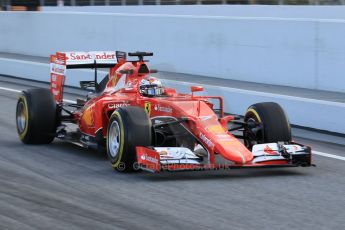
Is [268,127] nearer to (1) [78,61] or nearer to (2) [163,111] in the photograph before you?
(2) [163,111]

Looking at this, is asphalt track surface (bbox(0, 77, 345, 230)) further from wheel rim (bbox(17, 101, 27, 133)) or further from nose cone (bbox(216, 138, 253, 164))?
wheel rim (bbox(17, 101, 27, 133))

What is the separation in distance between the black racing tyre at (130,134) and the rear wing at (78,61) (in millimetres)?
2589

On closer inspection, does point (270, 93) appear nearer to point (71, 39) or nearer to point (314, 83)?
point (314, 83)

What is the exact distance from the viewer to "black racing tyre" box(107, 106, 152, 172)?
30.3 ft

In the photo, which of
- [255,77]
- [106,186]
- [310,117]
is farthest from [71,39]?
[106,186]

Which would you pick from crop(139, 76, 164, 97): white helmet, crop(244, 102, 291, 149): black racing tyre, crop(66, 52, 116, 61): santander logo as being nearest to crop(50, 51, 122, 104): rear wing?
crop(66, 52, 116, 61): santander logo

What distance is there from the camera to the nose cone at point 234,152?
355 inches

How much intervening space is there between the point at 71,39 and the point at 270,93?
895 cm

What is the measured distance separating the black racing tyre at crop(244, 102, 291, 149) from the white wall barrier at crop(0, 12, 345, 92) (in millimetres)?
1882

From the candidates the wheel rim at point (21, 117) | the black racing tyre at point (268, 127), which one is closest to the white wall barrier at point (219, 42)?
the black racing tyre at point (268, 127)

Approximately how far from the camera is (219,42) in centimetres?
1788

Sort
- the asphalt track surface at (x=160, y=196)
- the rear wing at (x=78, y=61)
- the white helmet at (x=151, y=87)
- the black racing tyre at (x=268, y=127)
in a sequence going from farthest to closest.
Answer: the rear wing at (x=78, y=61), the white helmet at (x=151, y=87), the black racing tyre at (x=268, y=127), the asphalt track surface at (x=160, y=196)

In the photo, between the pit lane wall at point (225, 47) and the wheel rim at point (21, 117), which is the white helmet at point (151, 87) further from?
the wheel rim at point (21, 117)

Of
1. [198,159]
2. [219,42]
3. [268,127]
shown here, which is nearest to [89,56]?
[268,127]
